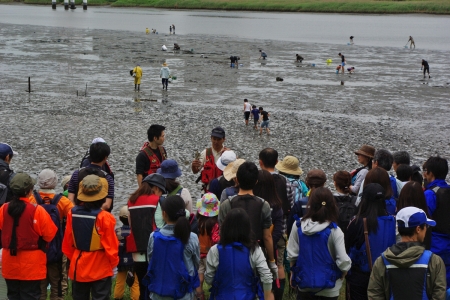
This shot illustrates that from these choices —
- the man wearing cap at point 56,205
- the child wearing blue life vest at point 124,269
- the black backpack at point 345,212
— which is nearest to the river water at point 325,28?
the black backpack at point 345,212

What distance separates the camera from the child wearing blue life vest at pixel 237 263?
20.1 feet

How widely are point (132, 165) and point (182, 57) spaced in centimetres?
3528

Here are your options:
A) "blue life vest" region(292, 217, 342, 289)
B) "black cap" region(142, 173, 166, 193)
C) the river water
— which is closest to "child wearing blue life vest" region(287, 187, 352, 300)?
"blue life vest" region(292, 217, 342, 289)

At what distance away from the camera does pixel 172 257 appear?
21.2 ft

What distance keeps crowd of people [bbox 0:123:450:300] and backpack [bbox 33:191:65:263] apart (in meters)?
0.01

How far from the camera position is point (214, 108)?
2856 cm

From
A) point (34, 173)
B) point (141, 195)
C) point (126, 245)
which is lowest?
point (34, 173)

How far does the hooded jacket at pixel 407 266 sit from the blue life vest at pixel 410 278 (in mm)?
37

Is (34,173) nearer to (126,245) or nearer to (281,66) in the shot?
(126,245)

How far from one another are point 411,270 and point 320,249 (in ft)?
3.87

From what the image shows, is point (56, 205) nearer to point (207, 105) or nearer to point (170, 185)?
point (170, 185)

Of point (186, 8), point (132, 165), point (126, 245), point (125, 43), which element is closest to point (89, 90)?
point (132, 165)

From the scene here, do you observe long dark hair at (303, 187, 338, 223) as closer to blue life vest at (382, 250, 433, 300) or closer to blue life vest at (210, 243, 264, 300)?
blue life vest at (210, 243, 264, 300)

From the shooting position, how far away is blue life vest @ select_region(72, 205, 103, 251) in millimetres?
6840
